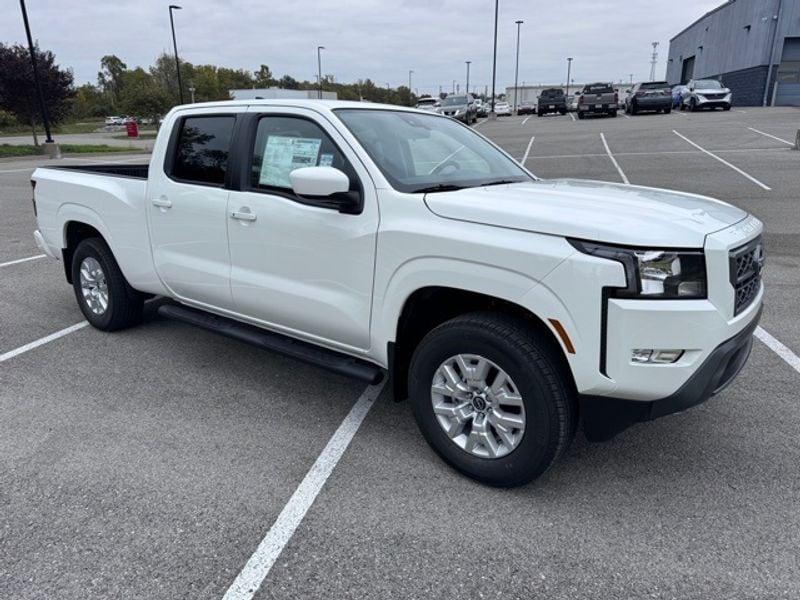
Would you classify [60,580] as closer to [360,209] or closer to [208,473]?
[208,473]

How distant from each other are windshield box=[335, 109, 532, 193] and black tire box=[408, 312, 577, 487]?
2.77ft

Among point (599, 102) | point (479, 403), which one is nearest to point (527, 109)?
point (599, 102)

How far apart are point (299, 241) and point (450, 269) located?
40.7 inches

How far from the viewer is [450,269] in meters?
2.93

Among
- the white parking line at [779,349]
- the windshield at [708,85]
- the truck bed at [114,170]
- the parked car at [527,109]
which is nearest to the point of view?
the white parking line at [779,349]

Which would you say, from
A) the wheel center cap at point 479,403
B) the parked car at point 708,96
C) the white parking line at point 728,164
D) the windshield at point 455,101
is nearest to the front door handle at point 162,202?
the wheel center cap at point 479,403

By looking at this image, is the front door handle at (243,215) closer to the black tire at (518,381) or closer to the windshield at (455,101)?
the black tire at (518,381)

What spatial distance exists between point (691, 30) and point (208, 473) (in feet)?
259

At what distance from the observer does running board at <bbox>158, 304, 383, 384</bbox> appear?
3459 millimetres

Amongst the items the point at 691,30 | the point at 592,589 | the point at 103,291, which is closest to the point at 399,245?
the point at 592,589

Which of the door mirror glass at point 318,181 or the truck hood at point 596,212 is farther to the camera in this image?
the door mirror glass at point 318,181

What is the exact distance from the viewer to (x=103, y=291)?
210 inches

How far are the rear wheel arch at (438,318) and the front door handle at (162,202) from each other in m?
2.09

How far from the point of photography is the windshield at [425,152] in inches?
135
